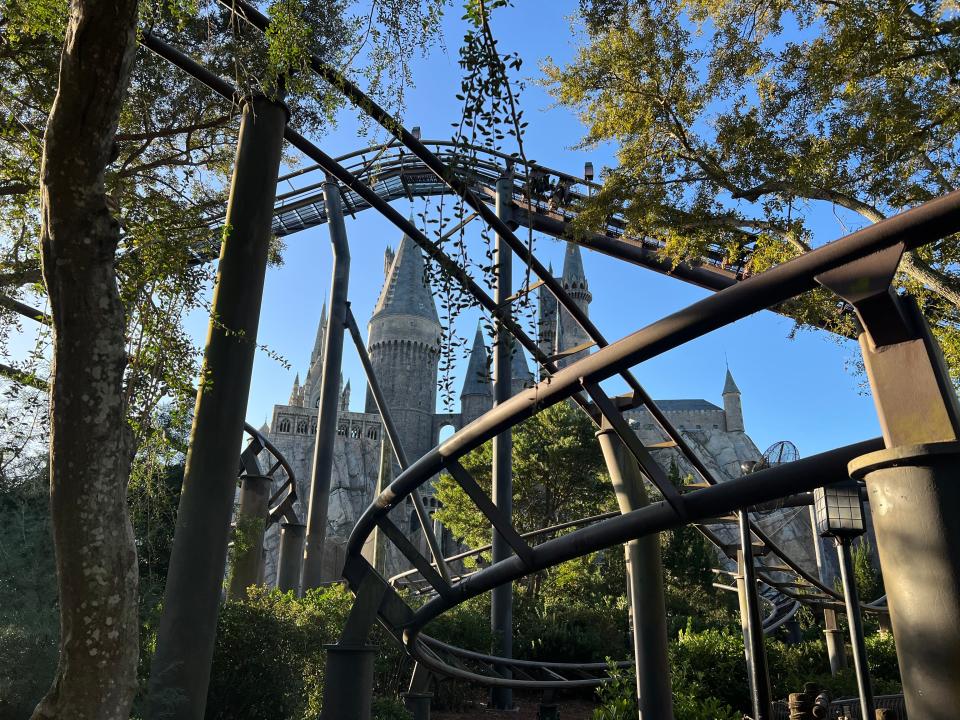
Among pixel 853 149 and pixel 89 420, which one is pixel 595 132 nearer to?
pixel 853 149

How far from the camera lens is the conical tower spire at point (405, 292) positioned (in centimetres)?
5897

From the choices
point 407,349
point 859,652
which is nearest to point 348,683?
point 859,652

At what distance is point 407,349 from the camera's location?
58719 millimetres

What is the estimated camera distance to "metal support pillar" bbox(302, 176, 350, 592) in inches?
520

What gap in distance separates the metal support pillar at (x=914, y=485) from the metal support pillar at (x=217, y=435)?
368 centimetres

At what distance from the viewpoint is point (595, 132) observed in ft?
32.7

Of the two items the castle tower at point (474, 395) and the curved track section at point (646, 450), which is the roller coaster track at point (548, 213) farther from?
the castle tower at point (474, 395)

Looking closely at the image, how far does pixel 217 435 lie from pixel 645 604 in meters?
3.47

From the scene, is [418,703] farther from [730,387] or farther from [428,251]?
[730,387]

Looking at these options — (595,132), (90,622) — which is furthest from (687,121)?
(90,622)

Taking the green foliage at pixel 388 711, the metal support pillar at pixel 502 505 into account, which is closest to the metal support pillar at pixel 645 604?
the green foliage at pixel 388 711

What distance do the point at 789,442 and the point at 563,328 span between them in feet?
183

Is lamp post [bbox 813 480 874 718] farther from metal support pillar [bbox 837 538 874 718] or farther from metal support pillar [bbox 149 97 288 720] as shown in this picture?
metal support pillar [bbox 149 97 288 720]

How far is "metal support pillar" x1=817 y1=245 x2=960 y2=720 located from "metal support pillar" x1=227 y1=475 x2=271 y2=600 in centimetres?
977
